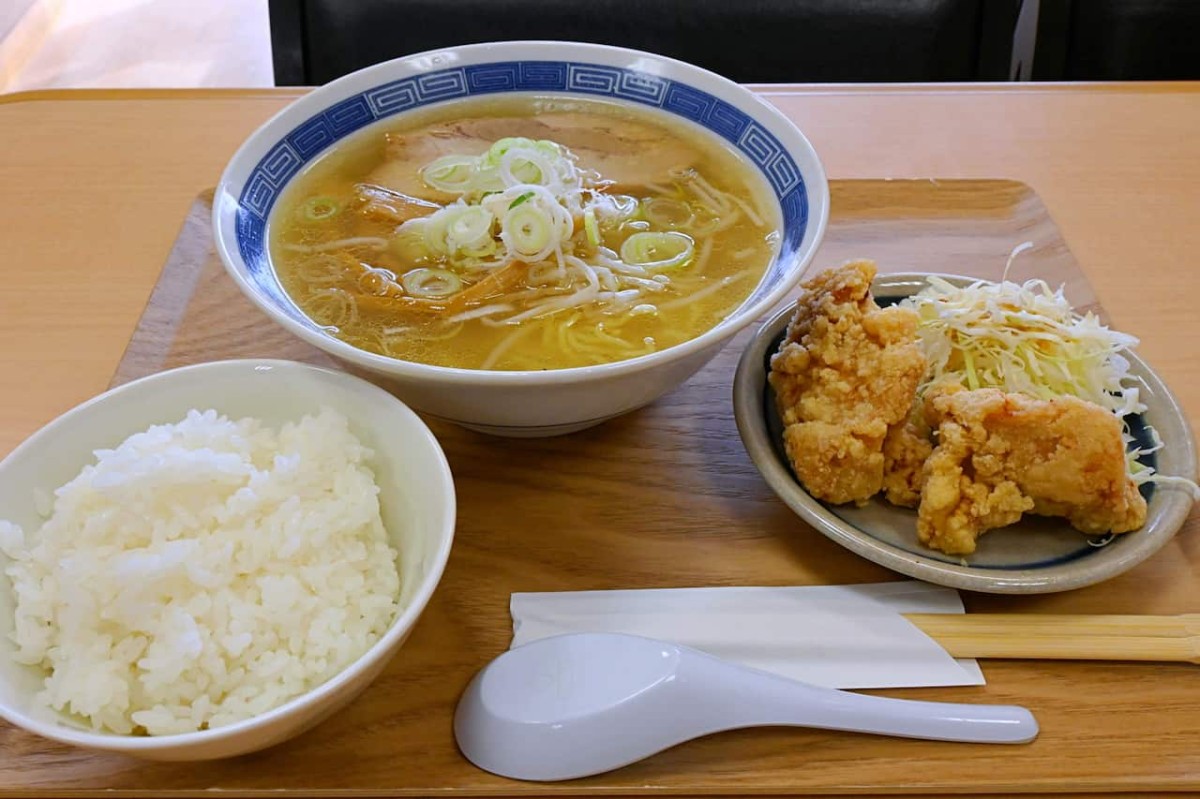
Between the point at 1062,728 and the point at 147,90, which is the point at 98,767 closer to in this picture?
the point at 1062,728

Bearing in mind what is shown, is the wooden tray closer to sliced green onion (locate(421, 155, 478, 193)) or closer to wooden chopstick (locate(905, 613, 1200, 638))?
wooden chopstick (locate(905, 613, 1200, 638))

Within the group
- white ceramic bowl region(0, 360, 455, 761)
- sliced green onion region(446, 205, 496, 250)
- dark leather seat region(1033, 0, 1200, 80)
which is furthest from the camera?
dark leather seat region(1033, 0, 1200, 80)

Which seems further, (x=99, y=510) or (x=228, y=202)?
(x=228, y=202)

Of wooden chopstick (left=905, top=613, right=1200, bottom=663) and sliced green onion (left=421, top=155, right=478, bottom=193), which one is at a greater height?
sliced green onion (left=421, top=155, right=478, bottom=193)

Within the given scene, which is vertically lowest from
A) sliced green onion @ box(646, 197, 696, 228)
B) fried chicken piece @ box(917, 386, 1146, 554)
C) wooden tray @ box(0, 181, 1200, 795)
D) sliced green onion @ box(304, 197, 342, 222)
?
wooden tray @ box(0, 181, 1200, 795)

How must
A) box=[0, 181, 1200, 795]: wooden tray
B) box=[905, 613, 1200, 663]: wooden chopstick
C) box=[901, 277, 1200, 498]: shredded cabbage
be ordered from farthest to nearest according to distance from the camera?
box=[901, 277, 1200, 498]: shredded cabbage < box=[905, 613, 1200, 663]: wooden chopstick < box=[0, 181, 1200, 795]: wooden tray

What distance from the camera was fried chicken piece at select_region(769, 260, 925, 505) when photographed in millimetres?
1220

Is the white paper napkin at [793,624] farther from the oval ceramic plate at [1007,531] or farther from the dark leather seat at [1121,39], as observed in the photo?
the dark leather seat at [1121,39]

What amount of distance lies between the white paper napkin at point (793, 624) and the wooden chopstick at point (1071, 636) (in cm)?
2

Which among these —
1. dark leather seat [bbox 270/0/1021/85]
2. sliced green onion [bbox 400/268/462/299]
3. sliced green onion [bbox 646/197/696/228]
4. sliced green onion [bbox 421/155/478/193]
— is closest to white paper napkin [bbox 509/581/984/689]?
sliced green onion [bbox 400/268/462/299]

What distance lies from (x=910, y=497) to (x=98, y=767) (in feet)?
3.23

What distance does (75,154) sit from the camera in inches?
82.2

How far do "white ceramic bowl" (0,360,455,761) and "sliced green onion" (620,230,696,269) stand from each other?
1.67 ft

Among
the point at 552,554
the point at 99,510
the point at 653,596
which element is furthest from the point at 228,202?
the point at 653,596
